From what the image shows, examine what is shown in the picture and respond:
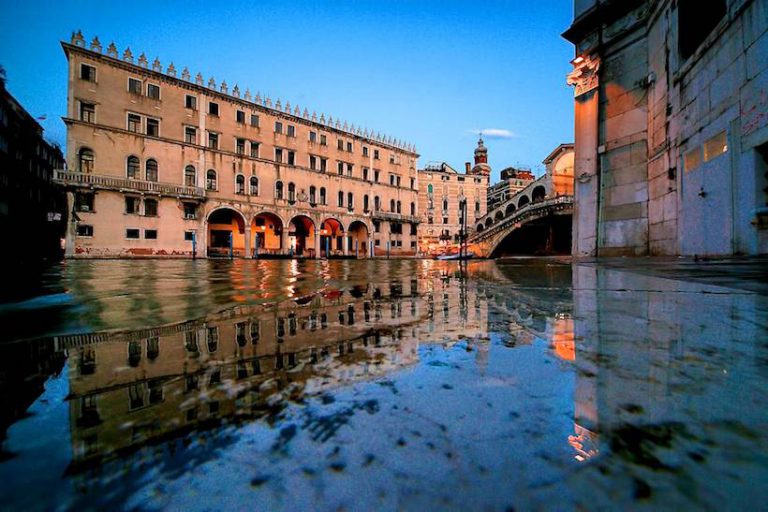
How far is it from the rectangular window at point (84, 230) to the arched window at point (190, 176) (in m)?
6.71

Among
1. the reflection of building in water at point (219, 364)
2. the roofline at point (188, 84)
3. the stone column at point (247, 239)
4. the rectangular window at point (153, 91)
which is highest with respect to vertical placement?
the roofline at point (188, 84)

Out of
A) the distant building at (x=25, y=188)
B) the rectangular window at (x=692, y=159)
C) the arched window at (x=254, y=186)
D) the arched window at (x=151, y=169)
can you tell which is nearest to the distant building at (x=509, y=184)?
the arched window at (x=254, y=186)

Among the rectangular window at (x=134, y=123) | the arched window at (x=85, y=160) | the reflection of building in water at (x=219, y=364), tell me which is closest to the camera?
the reflection of building in water at (x=219, y=364)

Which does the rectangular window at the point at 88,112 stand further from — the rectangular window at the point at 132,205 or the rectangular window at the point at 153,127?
the rectangular window at the point at 132,205

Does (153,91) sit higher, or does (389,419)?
(153,91)

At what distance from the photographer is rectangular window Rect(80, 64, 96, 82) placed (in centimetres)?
2261

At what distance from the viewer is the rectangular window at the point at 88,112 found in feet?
74.0

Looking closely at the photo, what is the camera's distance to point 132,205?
23719mm

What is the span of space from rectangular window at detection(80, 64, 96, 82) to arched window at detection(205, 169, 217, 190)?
8802 mm

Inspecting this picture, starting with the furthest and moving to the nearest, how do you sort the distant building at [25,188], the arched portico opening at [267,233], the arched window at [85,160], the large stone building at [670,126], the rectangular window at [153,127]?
the arched portico opening at [267,233] < the rectangular window at [153,127] < the distant building at [25,188] < the arched window at [85,160] < the large stone building at [670,126]

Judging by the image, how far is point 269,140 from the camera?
3020cm

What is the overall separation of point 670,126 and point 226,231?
99.9ft

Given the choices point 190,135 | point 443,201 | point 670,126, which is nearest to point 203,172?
point 190,135

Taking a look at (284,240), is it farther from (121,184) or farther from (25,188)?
(25,188)
